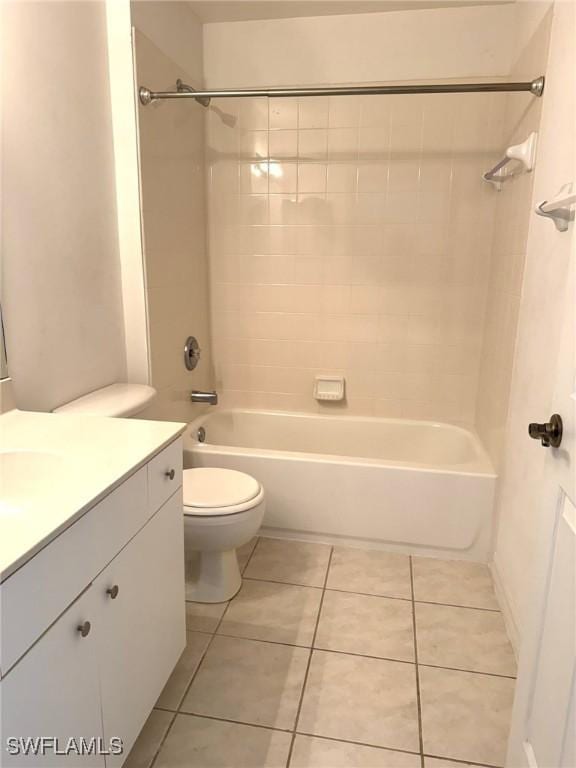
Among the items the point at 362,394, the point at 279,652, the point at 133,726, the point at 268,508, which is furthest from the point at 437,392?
the point at 133,726

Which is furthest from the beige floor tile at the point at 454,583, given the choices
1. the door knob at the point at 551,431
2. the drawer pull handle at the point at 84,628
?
the drawer pull handle at the point at 84,628

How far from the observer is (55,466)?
1.17 m

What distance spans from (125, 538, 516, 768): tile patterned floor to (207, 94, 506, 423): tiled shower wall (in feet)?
3.51

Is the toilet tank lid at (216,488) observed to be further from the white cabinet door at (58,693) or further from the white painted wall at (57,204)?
the white cabinet door at (58,693)

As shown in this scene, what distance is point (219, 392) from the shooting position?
9.94 feet

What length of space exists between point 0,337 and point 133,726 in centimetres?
107

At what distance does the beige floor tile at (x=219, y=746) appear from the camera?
132 centimetres

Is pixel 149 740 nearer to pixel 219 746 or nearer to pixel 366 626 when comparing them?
pixel 219 746

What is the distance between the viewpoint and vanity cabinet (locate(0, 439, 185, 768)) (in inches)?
32.0

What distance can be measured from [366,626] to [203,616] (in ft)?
1.94

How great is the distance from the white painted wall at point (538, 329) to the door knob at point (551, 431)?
0.54m

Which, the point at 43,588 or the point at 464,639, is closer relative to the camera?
the point at 43,588

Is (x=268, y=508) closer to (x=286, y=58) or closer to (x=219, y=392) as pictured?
(x=219, y=392)

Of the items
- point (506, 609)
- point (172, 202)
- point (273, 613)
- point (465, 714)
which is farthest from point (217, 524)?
point (172, 202)
